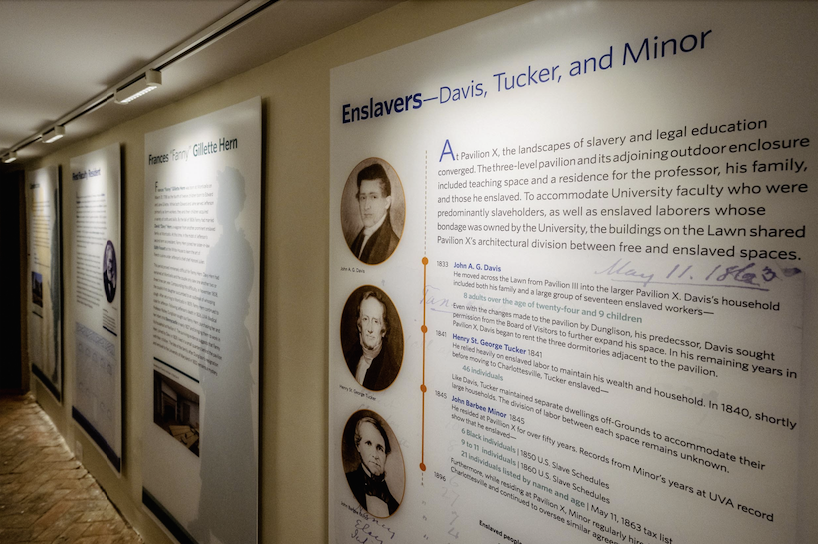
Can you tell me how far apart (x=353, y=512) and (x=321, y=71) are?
1.92 m

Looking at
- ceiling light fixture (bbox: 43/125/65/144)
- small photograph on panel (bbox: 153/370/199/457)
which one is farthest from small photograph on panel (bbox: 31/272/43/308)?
small photograph on panel (bbox: 153/370/199/457)

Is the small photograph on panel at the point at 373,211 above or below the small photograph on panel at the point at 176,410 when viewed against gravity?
above

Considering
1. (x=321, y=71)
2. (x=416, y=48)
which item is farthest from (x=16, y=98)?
(x=416, y=48)

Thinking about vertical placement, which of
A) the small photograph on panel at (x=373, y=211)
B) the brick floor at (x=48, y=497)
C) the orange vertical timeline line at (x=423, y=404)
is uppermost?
the small photograph on panel at (x=373, y=211)

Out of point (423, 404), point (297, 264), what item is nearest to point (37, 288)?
point (297, 264)

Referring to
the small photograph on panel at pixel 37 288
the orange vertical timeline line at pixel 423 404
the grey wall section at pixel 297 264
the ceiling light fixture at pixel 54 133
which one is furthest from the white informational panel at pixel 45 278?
the orange vertical timeline line at pixel 423 404

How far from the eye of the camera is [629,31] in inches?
45.7

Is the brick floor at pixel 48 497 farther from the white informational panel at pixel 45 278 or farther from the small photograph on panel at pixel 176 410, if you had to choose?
the small photograph on panel at pixel 176 410

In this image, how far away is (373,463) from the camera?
183 cm

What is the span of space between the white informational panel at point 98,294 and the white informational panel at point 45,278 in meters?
0.57

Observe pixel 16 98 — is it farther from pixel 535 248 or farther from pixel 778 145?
pixel 778 145

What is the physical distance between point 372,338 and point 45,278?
5.86m

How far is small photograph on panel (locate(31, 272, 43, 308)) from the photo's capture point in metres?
5.92

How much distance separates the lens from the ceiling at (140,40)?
5.98ft
